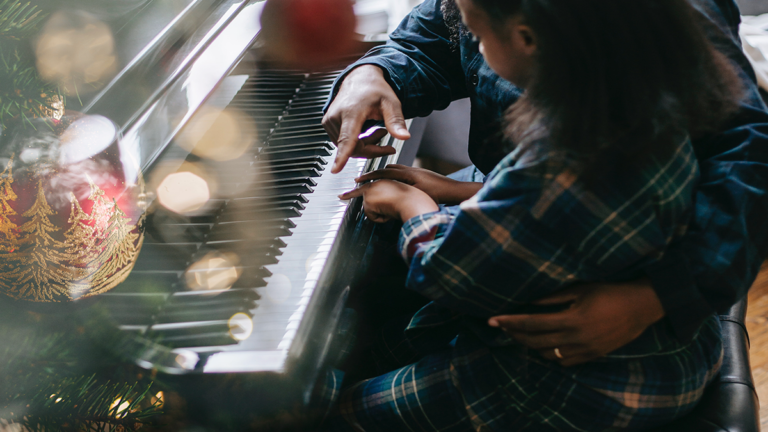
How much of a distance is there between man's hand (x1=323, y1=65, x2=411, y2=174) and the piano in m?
0.09

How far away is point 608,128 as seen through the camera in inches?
24.2

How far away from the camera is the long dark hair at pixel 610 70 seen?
0.59m

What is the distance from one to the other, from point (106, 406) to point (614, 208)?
2.67 feet

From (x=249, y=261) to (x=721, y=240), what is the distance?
74 centimetres

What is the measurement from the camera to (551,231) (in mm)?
642

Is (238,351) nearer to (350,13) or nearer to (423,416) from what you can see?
(423,416)

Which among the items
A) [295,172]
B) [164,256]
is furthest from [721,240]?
[164,256]

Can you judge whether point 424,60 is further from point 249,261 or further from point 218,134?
point 249,261

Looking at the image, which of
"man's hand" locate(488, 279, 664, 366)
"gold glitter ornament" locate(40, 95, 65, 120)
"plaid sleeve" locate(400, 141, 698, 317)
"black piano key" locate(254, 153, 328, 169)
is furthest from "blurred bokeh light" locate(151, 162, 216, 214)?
"man's hand" locate(488, 279, 664, 366)

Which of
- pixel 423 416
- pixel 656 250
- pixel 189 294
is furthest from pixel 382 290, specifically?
pixel 656 250

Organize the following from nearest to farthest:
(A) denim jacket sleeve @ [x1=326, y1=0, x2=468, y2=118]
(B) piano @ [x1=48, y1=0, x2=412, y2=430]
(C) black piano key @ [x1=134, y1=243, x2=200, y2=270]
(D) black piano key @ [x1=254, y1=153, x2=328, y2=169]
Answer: (B) piano @ [x1=48, y1=0, x2=412, y2=430]
(C) black piano key @ [x1=134, y1=243, x2=200, y2=270]
(D) black piano key @ [x1=254, y1=153, x2=328, y2=169]
(A) denim jacket sleeve @ [x1=326, y1=0, x2=468, y2=118]

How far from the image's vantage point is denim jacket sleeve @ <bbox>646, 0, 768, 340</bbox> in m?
0.69

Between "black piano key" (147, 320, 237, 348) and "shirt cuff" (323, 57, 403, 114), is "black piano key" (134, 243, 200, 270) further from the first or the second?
"shirt cuff" (323, 57, 403, 114)

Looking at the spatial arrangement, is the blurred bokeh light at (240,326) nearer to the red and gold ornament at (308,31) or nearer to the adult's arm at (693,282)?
the adult's arm at (693,282)
